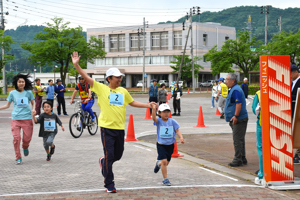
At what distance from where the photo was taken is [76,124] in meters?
13.2

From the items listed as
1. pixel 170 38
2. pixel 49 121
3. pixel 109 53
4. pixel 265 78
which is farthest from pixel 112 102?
pixel 109 53

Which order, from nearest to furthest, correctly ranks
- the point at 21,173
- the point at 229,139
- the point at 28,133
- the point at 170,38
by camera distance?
the point at 21,173 → the point at 28,133 → the point at 229,139 → the point at 170,38

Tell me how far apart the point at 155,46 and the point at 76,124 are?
279 ft

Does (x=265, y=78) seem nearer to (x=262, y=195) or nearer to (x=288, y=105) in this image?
(x=288, y=105)

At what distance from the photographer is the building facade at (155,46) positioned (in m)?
92.6

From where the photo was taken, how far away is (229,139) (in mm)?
12617

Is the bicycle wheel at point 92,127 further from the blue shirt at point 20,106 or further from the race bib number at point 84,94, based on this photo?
the blue shirt at point 20,106

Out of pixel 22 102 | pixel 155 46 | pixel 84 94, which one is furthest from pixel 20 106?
pixel 155 46

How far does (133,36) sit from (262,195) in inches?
3731

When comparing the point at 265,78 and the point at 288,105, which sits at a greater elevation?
the point at 265,78

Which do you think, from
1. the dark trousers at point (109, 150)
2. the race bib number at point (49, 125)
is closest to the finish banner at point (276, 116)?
the dark trousers at point (109, 150)

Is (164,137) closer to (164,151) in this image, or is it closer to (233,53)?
(164,151)

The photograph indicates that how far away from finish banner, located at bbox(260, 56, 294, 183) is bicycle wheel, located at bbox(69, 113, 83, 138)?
736 cm

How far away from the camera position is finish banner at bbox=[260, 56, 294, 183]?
6730mm
